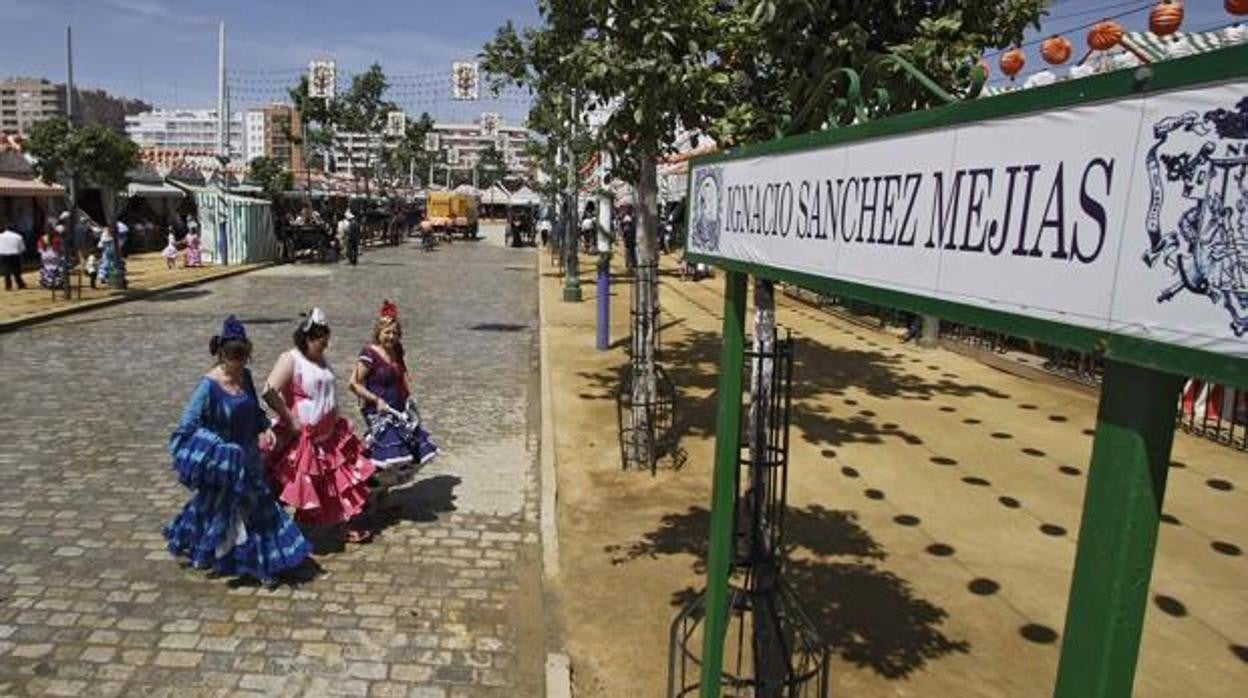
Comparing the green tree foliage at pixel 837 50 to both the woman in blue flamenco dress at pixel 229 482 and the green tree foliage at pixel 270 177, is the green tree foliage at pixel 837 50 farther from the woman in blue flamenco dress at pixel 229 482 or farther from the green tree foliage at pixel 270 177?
the green tree foliage at pixel 270 177

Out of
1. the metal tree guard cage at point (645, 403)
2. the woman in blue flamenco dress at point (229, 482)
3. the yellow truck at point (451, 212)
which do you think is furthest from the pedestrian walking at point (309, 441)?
the yellow truck at point (451, 212)

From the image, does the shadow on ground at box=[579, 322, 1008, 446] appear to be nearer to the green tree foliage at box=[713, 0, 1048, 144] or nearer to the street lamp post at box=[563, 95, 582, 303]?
the green tree foliage at box=[713, 0, 1048, 144]

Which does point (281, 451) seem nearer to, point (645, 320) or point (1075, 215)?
point (645, 320)

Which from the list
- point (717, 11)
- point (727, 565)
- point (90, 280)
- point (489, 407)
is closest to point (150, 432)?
point (489, 407)

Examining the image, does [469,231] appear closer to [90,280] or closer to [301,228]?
[301,228]

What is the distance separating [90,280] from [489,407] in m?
15.7

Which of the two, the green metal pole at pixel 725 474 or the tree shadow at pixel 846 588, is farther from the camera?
the tree shadow at pixel 846 588

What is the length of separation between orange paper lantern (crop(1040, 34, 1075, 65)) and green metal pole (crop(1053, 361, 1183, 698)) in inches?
454

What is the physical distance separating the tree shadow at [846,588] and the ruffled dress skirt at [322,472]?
6.15 feet

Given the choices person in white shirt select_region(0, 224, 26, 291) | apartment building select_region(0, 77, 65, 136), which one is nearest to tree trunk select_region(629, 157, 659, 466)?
person in white shirt select_region(0, 224, 26, 291)

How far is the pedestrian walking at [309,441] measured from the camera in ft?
20.2

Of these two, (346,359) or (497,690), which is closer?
(497,690)

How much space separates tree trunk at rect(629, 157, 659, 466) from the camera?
846cm

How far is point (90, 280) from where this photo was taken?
21984mm
